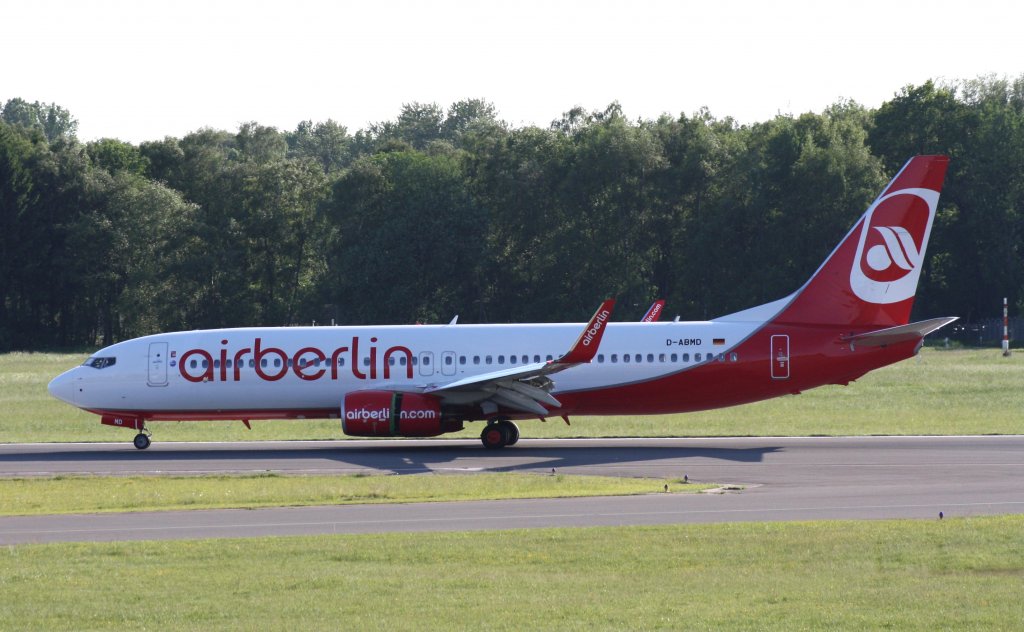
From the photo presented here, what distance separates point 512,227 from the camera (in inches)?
3342

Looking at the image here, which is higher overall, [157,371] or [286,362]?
[286,362]

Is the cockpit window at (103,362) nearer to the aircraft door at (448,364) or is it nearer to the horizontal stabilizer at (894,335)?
the aircraft door at (448,364)

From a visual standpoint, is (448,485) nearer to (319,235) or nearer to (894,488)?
(894,488)

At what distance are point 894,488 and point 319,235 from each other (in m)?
69.7

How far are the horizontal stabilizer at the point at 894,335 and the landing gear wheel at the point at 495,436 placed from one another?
9442 mm

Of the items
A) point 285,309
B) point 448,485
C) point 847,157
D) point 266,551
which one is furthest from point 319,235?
point 266,551

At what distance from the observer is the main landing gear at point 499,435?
112 feet

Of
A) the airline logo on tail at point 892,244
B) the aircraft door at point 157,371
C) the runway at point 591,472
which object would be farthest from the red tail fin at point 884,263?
the aircraft door at point 157,371

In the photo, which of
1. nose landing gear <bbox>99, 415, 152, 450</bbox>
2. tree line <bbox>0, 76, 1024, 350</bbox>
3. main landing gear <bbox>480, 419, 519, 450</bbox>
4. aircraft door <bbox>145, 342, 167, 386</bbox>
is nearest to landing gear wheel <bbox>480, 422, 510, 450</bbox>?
main landing gear <bbox>480, 419, 519, 450</bbox>

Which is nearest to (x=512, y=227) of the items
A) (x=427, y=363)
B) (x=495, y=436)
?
(x=427, y=363)

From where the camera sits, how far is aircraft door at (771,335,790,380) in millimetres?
33906

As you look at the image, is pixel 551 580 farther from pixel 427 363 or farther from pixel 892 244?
pixel 892 244

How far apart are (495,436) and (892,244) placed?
38.6ft

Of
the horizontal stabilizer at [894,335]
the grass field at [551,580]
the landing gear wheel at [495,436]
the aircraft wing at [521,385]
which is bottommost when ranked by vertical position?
the grass field at [551,580]
